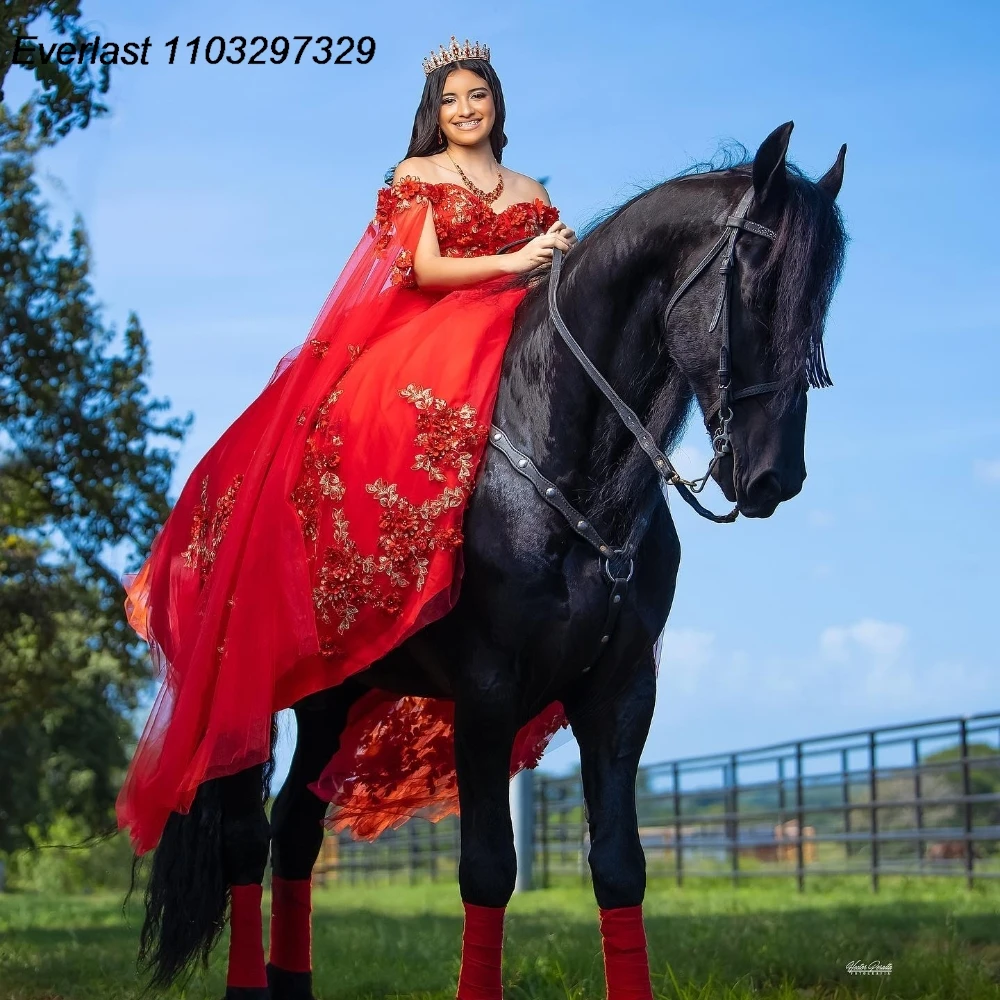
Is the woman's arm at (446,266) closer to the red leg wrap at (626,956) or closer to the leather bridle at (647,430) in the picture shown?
the leather bridle at (647,430)

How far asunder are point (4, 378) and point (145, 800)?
10279mm

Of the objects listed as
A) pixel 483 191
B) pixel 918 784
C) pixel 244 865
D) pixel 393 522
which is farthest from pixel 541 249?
pixel 918 784

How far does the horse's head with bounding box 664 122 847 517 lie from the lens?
3.32 meters

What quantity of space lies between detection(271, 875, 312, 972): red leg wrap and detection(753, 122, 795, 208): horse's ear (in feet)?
9.67

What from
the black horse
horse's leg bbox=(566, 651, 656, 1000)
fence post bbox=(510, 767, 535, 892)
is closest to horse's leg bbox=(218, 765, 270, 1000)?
the black horse

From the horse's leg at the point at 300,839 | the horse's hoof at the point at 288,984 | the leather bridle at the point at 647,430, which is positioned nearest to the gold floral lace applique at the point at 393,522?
the leather bridle at the point at 647,430

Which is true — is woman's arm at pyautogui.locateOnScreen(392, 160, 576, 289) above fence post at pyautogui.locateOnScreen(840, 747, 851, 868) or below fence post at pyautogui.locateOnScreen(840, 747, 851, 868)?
above

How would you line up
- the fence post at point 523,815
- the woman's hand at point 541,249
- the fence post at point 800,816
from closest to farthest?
1. the woman's hand at point 541,249
2. the fence post at point 800,816
3. the fence post at point 523,815

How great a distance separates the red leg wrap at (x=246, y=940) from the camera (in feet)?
14.8

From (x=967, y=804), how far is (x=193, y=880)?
822 cm

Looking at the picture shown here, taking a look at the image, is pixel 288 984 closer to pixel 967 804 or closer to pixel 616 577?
pixel 616 577

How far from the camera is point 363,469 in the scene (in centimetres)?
398

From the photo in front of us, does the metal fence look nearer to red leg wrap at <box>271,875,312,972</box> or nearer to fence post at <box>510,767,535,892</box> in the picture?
fence post at <box>510,767,535,892</box>

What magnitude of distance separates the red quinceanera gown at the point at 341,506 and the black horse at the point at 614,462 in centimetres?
13
